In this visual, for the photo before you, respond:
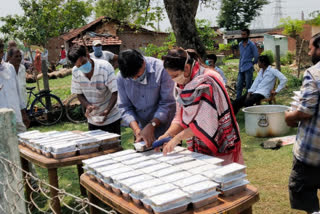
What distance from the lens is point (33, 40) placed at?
45.4 feet

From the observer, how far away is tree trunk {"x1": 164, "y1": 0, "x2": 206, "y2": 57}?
7.46 meters

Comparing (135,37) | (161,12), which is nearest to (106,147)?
(161,12)

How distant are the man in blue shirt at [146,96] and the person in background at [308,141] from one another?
1188mm

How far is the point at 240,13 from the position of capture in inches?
2093

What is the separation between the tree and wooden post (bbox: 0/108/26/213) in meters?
53.0

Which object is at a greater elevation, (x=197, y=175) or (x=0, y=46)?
(x=0, y=46)

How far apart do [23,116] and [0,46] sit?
103 centimetres

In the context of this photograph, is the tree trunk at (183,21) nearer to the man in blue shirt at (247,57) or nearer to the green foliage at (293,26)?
the man in blue shirt at (247,57)

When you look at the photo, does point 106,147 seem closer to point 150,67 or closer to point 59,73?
point 150,67

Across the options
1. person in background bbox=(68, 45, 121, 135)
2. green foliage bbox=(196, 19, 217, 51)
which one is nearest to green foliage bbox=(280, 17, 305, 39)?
green foliage bbox=(196, 19, 217, 51)

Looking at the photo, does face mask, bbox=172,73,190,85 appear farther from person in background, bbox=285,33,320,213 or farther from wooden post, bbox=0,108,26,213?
wooden post, bbox=0,108,26,213

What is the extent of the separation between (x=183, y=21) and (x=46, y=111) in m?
4.40

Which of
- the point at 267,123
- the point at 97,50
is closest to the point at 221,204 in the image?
the point at 267,123

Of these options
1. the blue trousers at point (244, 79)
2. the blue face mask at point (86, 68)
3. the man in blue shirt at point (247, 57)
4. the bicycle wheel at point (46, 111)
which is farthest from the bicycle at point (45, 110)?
the blue face mask at point (86, 68)
